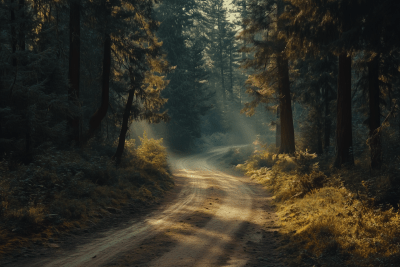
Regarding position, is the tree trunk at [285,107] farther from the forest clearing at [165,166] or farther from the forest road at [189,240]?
the forest road at [189,240]

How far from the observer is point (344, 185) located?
1055cm

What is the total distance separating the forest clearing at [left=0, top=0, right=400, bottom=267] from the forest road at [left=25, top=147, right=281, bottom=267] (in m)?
0.05

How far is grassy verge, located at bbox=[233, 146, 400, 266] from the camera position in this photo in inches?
230

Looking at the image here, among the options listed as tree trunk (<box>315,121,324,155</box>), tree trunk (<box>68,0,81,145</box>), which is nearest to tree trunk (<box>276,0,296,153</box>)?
tree trunk (<box>315,121,324,155</box>)

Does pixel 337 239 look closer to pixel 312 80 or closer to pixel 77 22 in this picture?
pixel 77 22

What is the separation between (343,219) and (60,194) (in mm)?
8105

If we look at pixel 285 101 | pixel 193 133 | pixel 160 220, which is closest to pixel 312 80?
pixel 285 101

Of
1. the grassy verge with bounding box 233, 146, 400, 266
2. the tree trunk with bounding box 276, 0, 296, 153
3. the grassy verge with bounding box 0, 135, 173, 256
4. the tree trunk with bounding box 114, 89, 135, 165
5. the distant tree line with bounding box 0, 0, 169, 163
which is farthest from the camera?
the tree trunk with bounding box 276, 0, 296, 153

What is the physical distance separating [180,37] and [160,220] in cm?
3712

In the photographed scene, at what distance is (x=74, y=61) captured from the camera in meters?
14.9

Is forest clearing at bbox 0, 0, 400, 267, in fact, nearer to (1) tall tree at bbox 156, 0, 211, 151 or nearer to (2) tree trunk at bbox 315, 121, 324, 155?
(2) tree trunk at bbox 315, 121, 324, 155

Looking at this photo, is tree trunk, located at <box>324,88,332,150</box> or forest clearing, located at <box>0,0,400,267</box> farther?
tree trunk, located at <box>324,88,332,150</box>

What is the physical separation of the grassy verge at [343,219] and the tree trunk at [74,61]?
1018 cm

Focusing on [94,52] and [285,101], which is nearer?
[94,52]
